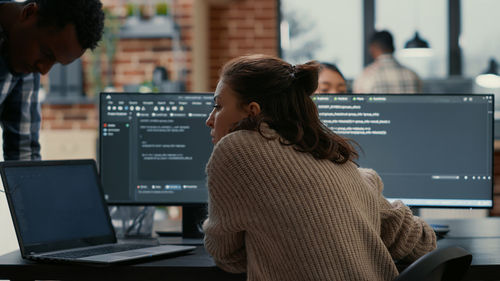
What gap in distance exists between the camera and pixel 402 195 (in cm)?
180

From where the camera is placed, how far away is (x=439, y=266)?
3.64 ft

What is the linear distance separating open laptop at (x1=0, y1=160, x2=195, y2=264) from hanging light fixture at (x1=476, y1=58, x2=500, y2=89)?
4102 millimetres

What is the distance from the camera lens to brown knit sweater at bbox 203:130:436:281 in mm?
1210

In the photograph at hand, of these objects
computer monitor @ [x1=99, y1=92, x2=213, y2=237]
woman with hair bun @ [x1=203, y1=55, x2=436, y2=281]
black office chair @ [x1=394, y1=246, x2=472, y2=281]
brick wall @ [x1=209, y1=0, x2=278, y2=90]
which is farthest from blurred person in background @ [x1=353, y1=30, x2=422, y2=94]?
black office chair @ [x1=394, y1=246, x2=472, y2=281]

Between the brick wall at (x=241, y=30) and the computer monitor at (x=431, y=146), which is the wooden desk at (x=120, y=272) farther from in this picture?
the brick wall at (x=241, y=30)

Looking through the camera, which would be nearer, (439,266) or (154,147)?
(439,266)

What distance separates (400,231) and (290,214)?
0.30m

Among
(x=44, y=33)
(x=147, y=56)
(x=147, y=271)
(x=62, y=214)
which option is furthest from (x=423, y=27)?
(x=147, y=271)

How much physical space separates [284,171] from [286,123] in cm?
12

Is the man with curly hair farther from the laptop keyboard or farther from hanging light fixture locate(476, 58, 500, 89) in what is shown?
hanging light fixture locate(476, 58, 500, 89)

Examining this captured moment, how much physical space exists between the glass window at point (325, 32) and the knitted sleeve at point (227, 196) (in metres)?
4.42

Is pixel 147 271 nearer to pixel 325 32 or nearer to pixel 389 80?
pixel 389 80

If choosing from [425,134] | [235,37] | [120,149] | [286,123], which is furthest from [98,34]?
[235,37]

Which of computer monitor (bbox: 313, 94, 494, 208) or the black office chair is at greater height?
computer monitor (bbox: 313, 94, 494, 208)
